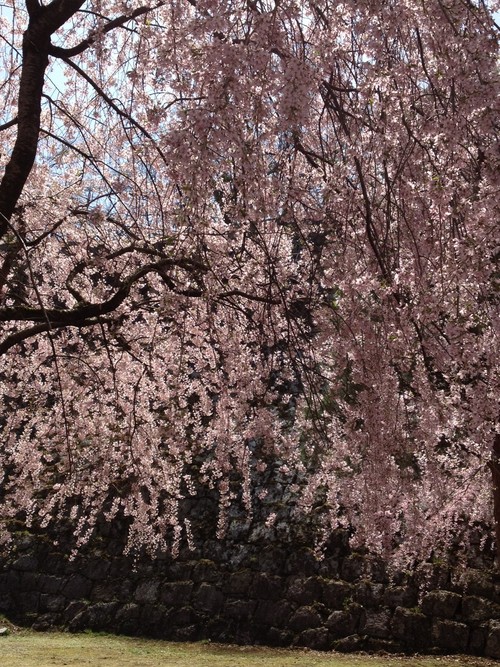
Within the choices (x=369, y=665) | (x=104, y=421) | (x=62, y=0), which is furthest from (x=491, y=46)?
(x=369, y=665)

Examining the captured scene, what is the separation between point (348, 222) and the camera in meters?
3.64

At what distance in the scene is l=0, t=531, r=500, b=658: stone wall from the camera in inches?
325

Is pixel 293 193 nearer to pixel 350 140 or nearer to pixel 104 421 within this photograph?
pixel 350 140

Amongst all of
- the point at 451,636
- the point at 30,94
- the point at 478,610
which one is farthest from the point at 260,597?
the point at 30,94

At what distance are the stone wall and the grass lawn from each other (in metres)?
0.23

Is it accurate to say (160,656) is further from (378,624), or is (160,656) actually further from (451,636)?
(451,636)

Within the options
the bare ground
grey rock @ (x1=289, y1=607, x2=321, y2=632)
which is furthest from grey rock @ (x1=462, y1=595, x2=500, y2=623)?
grey rock @ (x1=289, y1=607, x2=321, y2=632)

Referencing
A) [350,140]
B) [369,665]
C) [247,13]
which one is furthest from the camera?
[369,665]

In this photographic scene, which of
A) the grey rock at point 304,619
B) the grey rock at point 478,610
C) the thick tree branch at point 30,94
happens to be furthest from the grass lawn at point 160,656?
the thick tree branch at point 30,94

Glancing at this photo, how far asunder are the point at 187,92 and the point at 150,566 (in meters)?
8.37

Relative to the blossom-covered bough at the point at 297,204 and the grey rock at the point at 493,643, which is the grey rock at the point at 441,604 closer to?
the grey rock at the point at 493,643

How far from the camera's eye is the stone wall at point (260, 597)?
8258 mm

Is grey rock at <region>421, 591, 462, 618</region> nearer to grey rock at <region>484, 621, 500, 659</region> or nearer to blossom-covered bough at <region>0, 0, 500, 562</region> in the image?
grey rock at <region>484, 621, 500, 659</region>

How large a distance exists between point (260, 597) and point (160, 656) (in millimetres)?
1457
